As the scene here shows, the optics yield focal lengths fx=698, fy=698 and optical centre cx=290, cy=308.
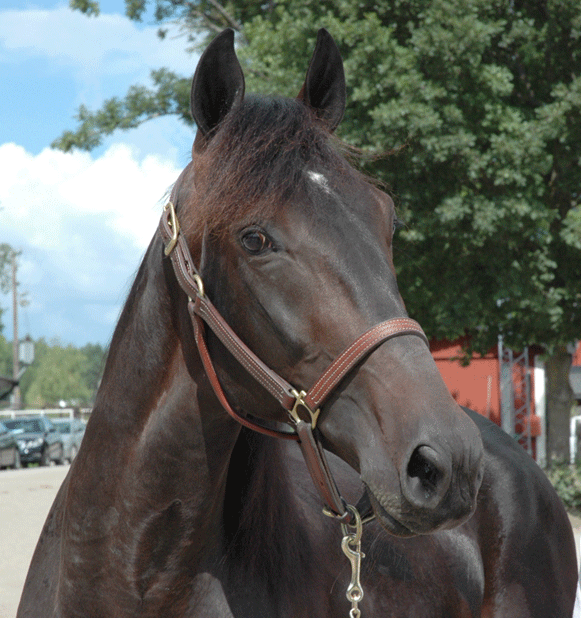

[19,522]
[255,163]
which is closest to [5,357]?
[19,522]

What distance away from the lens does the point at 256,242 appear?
174 cm

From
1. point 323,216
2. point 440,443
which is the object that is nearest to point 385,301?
point 323,216

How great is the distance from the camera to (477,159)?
966 cm

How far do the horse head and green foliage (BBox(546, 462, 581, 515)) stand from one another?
10.3 metres

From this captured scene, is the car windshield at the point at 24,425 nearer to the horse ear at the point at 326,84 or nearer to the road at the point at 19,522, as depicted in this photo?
the road at the point at 19,522

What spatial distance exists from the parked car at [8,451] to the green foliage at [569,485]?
Answer: 15.1 meters

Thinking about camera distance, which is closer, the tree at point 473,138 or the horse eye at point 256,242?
the horse eye at point 256,242

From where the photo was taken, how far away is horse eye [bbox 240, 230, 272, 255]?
1.73 m

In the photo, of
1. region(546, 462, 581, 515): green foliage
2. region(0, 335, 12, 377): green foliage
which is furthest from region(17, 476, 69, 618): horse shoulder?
region(0, 335, 12, 377): green foliage

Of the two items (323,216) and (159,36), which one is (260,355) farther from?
(159,36)

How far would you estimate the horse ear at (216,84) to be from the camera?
73.0 inches

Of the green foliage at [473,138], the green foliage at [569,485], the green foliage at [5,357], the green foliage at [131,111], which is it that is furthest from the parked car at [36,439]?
the green foliage at [5,357]

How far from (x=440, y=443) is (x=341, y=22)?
1072cm

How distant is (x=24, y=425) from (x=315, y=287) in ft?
76.3
